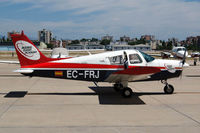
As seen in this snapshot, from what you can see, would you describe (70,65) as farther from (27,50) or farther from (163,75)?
(163,75)

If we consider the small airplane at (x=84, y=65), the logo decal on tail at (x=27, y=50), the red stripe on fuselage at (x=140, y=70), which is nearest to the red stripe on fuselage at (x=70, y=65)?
the small airplane at (x=84, y=65)

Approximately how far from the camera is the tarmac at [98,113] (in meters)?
6.36

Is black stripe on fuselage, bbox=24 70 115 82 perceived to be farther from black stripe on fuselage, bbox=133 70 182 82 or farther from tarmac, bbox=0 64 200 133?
black stripe on fuselage, bbox=133 70 182 82

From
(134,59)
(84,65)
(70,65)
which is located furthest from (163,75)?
(70,65)

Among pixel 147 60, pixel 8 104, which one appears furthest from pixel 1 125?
pixel 147 60

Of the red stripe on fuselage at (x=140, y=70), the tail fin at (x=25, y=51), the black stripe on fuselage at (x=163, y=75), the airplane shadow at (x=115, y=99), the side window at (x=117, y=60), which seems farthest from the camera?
the black stripe on fuselage at (x=163, y=75)

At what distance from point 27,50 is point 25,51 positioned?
93mm

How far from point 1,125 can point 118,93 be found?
241 inches

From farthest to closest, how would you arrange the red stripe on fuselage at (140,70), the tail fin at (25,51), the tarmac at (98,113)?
the tail fin at (25,51), the red stripe on fuselage at (140,70), the tarmac at (98,113)

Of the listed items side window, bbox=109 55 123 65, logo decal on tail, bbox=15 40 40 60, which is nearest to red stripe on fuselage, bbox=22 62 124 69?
side window, bbox=109 55 123 65

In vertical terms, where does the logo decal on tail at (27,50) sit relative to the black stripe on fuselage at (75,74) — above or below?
above

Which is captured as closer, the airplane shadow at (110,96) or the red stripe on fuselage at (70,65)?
the airplane shadow at (110,96)

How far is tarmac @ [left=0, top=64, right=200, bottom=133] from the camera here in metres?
6.36

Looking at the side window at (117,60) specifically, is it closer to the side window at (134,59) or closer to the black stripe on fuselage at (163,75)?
the side window at (134,59)
